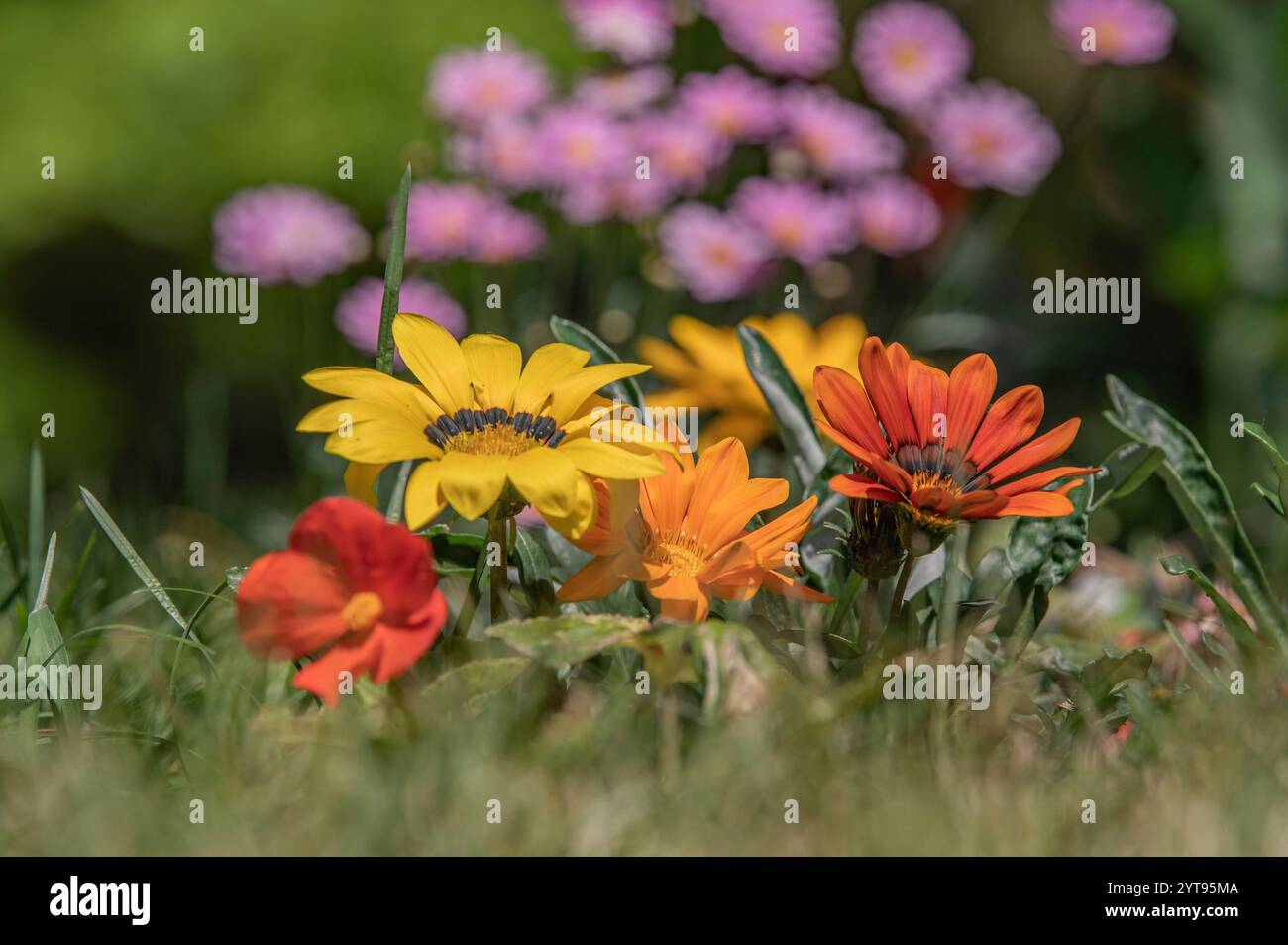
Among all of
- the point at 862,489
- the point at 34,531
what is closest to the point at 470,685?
the point at 862,489

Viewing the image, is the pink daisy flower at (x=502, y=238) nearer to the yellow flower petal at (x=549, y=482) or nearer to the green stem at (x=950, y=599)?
the green stem at (x=950, y=599)

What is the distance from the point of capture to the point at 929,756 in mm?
1136

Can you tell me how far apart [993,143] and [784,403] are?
1.49 m

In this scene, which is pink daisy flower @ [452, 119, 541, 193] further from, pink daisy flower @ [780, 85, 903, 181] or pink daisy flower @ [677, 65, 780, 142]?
pink daisy flower @ [780, 85, 903, 181]

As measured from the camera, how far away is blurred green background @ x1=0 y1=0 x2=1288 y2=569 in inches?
119

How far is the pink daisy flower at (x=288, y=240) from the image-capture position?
261cm

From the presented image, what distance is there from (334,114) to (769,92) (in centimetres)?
96

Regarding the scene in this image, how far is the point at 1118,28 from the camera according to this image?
9.19 ft

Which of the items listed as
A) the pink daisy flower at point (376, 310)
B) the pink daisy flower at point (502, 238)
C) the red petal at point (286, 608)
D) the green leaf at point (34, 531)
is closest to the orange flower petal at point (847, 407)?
the red petal at point (286, 608)

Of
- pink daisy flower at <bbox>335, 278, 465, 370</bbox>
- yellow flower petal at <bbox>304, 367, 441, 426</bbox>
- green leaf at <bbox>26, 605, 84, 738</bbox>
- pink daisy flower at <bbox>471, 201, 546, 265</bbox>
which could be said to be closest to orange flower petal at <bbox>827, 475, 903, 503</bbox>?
yellow flower petal at <bbox>304, 367, 441, 426</bbox>

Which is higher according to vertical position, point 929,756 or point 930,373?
point 930,373

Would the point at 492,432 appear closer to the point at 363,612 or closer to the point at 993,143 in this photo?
the point at 363,612
